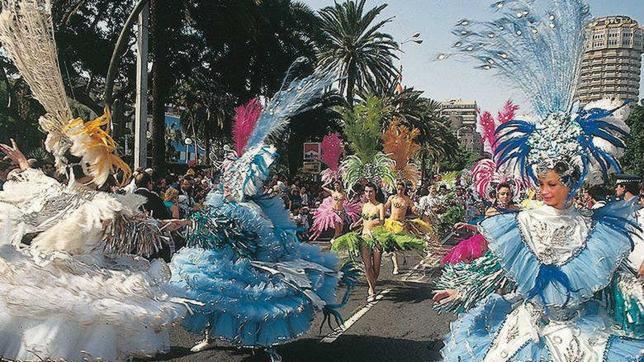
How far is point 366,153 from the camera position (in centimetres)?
1550

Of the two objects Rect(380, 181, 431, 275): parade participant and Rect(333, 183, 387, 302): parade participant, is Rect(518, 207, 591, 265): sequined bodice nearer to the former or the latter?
Rect(333, 183, 387, 302): parade participant

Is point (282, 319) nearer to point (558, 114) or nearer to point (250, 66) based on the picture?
point (558, 114)

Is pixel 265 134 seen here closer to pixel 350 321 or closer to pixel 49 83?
pixel 49 83

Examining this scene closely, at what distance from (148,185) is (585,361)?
18.0 ft

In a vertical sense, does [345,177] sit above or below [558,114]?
below

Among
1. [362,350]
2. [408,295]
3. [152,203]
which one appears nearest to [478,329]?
[362,350]

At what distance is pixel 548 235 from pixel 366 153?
39.5 feet

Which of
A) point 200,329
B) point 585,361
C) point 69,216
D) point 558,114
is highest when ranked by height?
point 558,114

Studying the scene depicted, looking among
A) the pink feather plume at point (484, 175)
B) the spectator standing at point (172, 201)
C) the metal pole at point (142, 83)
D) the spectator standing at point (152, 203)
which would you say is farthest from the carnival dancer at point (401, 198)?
the metal pole at point (142, 83)

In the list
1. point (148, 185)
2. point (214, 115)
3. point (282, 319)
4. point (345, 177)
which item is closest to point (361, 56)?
point (214, 115)

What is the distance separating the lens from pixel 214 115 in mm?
32781

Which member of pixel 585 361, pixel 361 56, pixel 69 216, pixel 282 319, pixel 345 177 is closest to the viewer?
pixel 585 361

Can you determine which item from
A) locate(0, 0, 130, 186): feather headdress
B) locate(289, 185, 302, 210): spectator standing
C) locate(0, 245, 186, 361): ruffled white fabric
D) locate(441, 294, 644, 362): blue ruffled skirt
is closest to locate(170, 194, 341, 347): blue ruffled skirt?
locate(0, 245, 186, 361): ruffled white fabric

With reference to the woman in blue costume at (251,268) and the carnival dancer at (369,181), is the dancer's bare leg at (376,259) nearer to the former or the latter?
the carnival dancer at (369,181)
